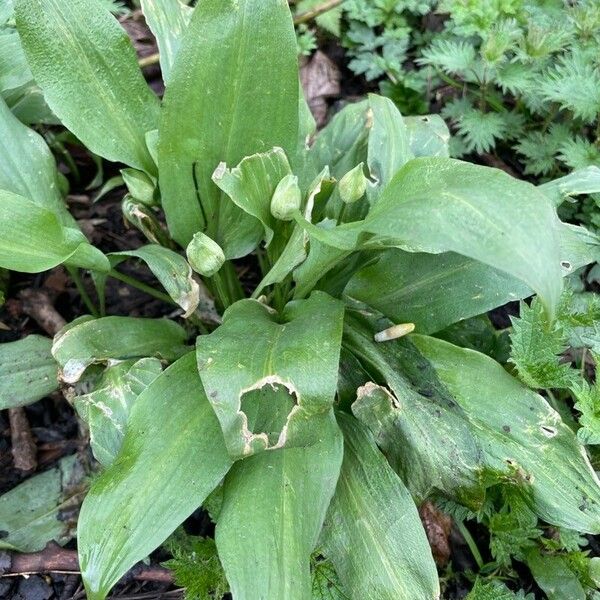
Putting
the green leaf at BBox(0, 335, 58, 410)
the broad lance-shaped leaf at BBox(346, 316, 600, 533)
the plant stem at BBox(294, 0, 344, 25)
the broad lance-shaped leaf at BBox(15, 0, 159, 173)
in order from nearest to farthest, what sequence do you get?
the broad lance-shaped leaf at BBox(346, 316, 600, 533) < the broad lance-shaped leaf at BBox(15, 0, 159, 173) < the green leaf at BBox(0, 335, 58, 410) < the plant stem at BBox(294, 0, 344, 25)

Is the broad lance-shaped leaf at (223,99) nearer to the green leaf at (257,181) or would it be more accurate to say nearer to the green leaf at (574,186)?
the green leaf at (257,181)

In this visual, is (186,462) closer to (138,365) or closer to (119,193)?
(138,365)

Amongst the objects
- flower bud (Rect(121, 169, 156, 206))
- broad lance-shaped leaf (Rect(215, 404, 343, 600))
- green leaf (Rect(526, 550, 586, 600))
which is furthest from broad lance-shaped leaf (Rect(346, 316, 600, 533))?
flower bud (Rect(121, 169, 156, 206))

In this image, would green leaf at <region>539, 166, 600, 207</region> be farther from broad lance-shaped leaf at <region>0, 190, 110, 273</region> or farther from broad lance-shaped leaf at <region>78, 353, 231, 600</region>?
broad lance-shaped leaf at <region>0, 190, 110, 273</region>

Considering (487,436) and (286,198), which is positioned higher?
(286,198)

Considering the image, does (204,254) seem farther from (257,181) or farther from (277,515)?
(277,515)

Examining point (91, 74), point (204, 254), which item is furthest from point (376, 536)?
point (91, 74)
